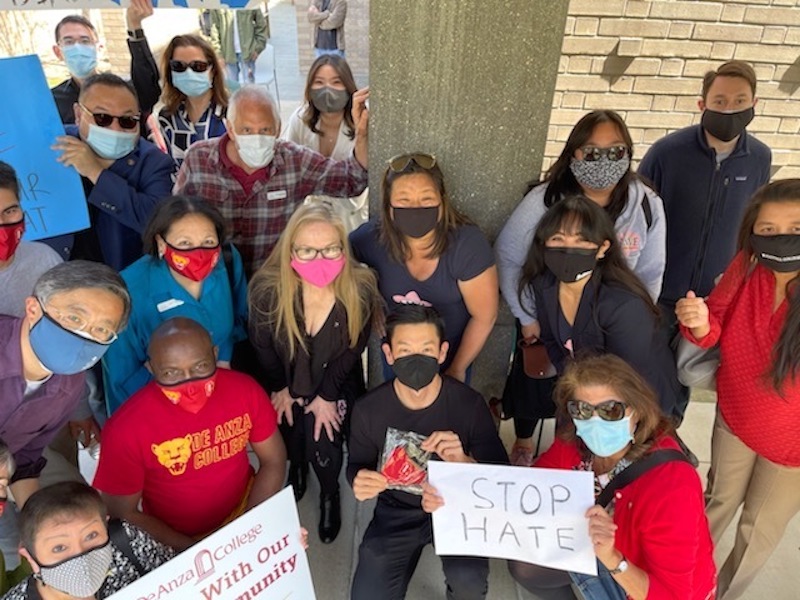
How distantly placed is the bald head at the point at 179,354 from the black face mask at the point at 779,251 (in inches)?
82.0

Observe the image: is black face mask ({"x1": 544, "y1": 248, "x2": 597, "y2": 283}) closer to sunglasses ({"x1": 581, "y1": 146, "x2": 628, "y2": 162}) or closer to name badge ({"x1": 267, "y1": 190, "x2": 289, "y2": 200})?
sunglasses ({"x1": 581, "y1": 146, "x2": 628, "y2": 162})

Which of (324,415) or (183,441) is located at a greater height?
(183,441)

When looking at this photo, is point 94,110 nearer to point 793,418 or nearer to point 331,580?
point 331,580

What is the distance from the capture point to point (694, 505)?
2.11m

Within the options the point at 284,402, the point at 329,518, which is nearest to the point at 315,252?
the point at 284,402

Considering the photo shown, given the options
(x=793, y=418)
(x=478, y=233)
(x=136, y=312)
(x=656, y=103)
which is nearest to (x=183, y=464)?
(x=136, y=312)

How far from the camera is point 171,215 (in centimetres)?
269

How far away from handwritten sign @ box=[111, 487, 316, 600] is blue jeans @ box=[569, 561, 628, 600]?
108 centimetres

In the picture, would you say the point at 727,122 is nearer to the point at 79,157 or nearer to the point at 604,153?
the point at 604,153

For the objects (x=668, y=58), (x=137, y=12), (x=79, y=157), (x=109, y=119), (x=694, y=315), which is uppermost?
(x=137, y=12)

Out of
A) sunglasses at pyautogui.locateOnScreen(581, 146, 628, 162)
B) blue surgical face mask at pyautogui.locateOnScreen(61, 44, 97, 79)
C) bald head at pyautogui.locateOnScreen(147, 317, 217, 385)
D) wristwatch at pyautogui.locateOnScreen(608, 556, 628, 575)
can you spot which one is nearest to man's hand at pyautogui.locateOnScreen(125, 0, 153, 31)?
blue surgical face mask at pyautogui.locateOnScreen(61, 44, 97, 79)

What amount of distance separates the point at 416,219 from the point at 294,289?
0.63m

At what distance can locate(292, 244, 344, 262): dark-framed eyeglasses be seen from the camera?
274 cm

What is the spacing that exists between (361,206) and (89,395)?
2.05m
